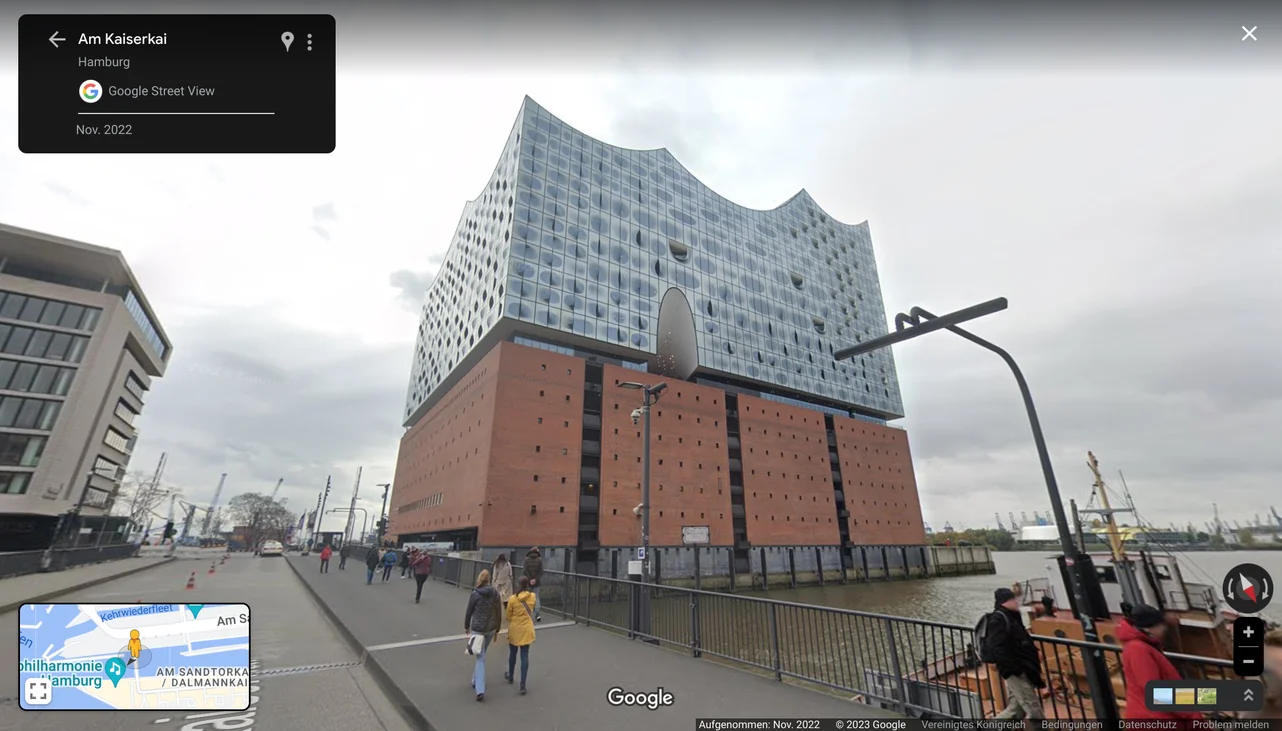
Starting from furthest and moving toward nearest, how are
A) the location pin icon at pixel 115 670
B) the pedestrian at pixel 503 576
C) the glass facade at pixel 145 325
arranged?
the glass facade at pixel 145 325 < the pedestrian at pixel 503 576 < the location pin icon at pixel 115 670

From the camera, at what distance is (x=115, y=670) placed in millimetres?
3346

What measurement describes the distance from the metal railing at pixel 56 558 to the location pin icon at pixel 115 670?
3115cm

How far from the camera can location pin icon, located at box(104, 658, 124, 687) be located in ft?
10.9

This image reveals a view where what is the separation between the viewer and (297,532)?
399ft

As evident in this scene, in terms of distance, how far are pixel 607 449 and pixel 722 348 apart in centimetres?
1851

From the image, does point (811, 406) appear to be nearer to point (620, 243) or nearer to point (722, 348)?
point (722, 348)

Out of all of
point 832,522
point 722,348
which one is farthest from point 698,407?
point 832,522

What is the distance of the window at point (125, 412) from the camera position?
5228 centimetres

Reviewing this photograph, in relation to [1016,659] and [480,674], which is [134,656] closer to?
[480,674]

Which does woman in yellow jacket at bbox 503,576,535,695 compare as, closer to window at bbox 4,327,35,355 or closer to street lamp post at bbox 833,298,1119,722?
street lamp post at bbox 833,298,1119,722

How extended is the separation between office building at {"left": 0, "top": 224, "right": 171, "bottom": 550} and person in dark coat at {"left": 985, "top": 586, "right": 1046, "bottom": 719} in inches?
2333

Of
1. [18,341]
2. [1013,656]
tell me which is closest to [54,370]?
[18,341]

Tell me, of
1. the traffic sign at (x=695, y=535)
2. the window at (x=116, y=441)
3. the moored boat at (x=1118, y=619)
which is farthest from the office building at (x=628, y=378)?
the window at (x=116, y=441)

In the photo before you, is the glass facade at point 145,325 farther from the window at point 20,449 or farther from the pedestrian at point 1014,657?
the pedestrian at point 1014,657
